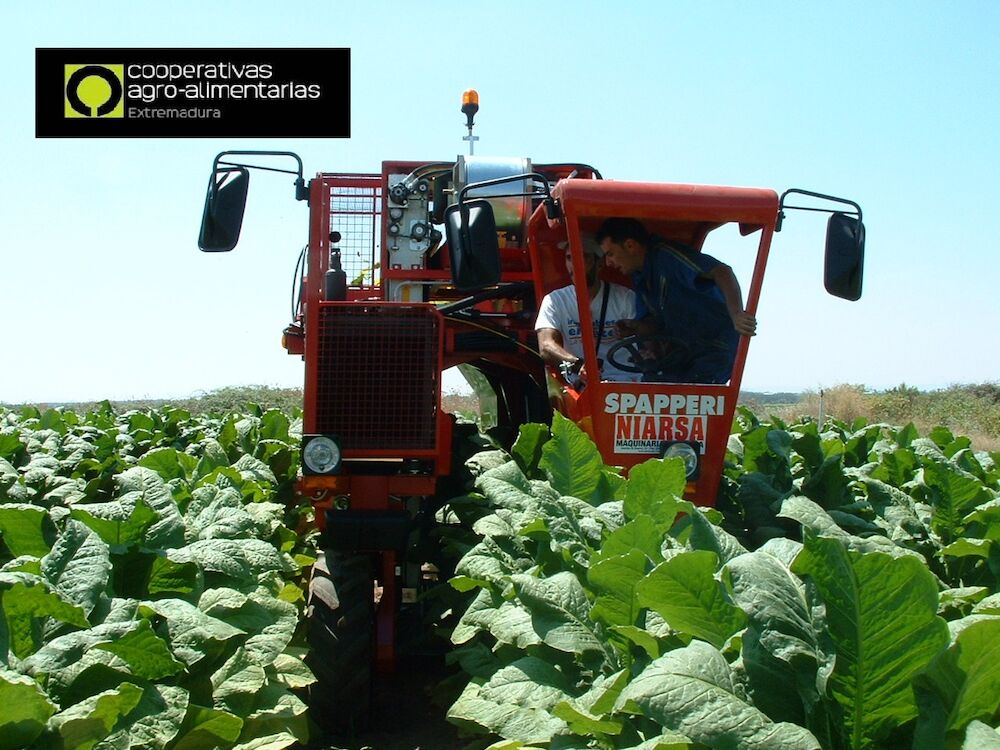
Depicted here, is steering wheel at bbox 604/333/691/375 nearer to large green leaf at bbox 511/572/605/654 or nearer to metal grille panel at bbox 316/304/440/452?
metal grille panel at bbox 316/304/440/452

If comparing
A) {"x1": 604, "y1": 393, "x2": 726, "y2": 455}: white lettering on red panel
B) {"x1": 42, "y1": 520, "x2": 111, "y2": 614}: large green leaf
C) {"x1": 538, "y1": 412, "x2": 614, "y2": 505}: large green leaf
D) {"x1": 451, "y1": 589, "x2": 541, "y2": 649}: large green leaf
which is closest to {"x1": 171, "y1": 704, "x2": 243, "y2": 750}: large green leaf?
{"x1": 42, "y1": 520, "x2": 111, "y2": 614}: large green leaf

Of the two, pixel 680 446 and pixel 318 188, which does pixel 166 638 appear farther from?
pixel 318 188

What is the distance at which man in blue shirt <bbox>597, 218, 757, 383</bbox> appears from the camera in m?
5.54

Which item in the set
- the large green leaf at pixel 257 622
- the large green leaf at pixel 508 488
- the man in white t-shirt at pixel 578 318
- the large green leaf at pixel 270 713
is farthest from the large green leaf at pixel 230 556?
the man in white t-shirt at pixel 578 318

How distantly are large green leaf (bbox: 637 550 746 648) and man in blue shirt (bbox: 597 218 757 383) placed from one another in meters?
2.94

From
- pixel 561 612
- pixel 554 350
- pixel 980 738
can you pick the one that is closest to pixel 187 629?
pixel 561 612

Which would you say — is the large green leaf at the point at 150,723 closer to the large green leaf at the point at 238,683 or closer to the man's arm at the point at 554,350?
the large green leaf at the point at 238,683

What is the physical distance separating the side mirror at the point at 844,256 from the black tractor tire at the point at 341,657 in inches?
115

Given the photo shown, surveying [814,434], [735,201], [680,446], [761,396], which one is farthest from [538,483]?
[761,396]

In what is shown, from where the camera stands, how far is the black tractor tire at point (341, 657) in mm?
5219

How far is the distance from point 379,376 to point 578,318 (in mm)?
1076

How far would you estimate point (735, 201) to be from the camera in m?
5.39

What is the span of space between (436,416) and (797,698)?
3225mm

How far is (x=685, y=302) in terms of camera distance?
219 inches
